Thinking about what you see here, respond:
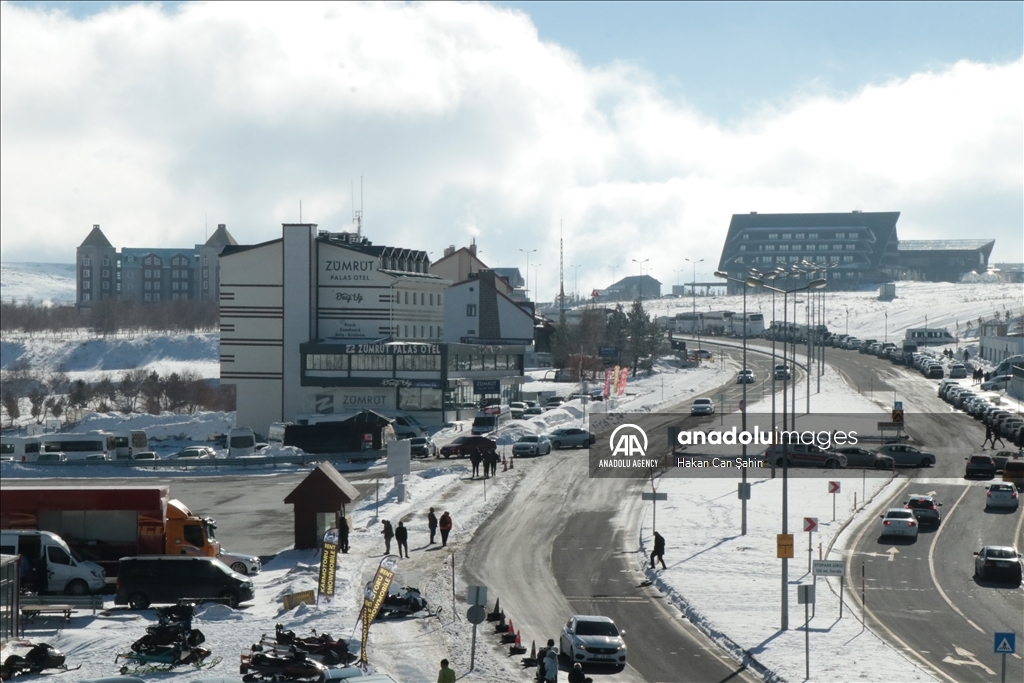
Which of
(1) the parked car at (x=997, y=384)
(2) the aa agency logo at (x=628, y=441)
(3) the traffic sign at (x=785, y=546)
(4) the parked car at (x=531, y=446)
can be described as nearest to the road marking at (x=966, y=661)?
(3) the traffic sign at (x=785, y=546)

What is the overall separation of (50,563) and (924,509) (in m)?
29.6

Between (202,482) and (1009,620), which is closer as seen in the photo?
(1009,620)

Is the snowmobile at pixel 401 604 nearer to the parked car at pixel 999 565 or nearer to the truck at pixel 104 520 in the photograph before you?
the truck at pixel 104 520

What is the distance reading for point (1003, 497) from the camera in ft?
144

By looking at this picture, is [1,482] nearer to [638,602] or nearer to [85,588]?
[85,588]

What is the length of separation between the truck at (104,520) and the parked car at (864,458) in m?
33.4

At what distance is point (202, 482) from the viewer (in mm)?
56844

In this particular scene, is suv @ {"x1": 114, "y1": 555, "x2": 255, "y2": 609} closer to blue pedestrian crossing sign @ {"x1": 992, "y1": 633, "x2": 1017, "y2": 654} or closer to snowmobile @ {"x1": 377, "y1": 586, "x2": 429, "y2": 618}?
snowmobile @ {"x1": 377, "y1": 586, "x2": 429, "y2": 618}

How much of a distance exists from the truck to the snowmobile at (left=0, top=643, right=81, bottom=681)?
8.94 metres

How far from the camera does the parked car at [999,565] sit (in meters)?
33.0

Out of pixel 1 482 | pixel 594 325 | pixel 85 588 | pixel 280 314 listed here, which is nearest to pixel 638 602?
pixel 85 588

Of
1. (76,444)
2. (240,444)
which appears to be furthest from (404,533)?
(76,444)

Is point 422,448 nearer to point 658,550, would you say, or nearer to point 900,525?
point 658,550

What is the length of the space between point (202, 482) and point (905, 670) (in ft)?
133
